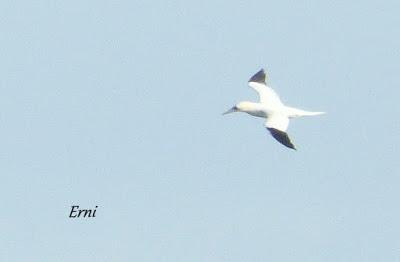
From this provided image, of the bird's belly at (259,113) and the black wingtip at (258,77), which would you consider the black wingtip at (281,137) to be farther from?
the black wingtip at (258,77)

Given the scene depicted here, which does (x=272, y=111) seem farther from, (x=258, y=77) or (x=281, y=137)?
(x=258, y=77)

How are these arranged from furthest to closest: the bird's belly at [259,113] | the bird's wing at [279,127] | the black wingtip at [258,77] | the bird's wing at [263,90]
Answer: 1. the black wingtip at [258,77]
2. the bird's wing at [263,90]
3. the bird's belly at [259,113]
4. the bird's wing at [279,127]

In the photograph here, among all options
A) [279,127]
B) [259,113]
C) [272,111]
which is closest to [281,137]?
[279,127]

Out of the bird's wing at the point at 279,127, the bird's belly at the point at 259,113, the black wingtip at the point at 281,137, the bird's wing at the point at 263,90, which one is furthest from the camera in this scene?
the bird's wing at the point at 263,90

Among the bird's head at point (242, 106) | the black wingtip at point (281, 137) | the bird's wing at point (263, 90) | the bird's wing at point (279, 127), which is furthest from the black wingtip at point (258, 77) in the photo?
the black wingtip at point (281, 137)

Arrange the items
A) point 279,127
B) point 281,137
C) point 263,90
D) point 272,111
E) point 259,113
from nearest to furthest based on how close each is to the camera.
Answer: point 281,137
point 279,127
point 272,111
point 259,113
point 263,90

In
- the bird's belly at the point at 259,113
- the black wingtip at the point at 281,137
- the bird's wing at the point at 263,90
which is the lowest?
the black wingtip at the point at 281,137

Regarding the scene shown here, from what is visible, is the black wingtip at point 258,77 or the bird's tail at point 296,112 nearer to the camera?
the bird's tail at point 296,112

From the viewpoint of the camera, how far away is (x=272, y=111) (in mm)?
60938

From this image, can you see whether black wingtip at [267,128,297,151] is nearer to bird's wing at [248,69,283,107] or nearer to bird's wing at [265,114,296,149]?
bird's wing at [265,114,296,149]

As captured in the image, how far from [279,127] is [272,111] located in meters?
2.06

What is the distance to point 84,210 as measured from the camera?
61750 millimetres

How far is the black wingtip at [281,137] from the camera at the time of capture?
57219 mm

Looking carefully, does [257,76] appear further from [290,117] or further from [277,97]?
[290,117]
